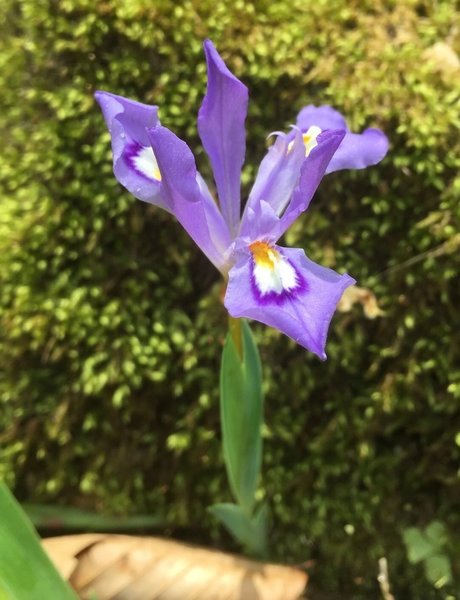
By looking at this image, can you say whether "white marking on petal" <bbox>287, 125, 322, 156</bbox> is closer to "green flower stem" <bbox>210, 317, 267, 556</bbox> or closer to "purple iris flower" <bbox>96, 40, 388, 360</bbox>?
"purple iris flower" <bbox>96, 40, 388, 360</bbox>

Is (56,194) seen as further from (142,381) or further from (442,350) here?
(442,350)

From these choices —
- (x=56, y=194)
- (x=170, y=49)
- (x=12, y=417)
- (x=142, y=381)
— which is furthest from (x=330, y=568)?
(x=170, y=49)

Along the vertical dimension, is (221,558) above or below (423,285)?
below

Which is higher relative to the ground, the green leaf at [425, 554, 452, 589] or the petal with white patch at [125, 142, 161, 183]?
the petal with white patch at [125, 142, 161, 183]

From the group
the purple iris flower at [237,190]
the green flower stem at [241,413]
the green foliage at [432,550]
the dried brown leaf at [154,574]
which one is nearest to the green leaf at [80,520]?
the dried brown leaf at [154,574]

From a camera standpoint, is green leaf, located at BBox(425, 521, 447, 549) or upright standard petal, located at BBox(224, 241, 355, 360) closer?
upright standard petal, located at BBox(224, 241, 355, 360)

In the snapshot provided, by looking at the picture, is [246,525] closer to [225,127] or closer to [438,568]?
[438,568]

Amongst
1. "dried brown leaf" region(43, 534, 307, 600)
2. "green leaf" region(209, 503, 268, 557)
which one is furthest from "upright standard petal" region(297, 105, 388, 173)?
"dried brown leaf" region(43, 534, 307, 600)
